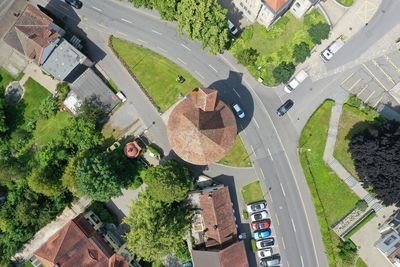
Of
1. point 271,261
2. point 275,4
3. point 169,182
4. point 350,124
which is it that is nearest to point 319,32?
point 275,4

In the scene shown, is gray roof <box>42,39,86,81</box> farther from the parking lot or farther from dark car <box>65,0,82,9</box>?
the parking lot

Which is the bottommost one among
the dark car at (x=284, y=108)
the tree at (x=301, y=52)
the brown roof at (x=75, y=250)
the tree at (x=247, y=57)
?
the brown roof at (x=75, y=250)

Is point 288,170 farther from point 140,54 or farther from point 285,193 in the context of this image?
point 140,54

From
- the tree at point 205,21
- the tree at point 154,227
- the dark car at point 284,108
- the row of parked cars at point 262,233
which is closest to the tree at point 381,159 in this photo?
the dark car at point 284,108

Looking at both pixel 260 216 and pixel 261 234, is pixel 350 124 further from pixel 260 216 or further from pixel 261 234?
pixel 261 234

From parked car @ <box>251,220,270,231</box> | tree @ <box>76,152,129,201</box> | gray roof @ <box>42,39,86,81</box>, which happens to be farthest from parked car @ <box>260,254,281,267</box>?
gray roof @ <box>42,39,86,81</box>

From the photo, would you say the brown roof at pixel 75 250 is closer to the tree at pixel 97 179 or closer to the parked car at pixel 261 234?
the tree at pixel 97 179
